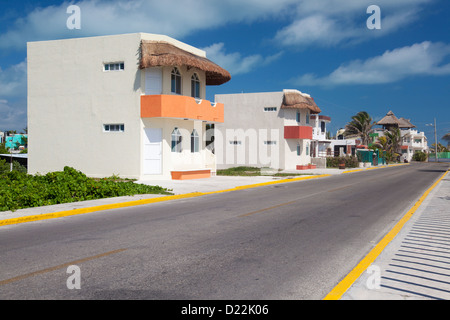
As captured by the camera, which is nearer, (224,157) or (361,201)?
(361,201)

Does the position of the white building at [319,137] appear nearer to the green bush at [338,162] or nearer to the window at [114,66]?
the green bush at [338,162]

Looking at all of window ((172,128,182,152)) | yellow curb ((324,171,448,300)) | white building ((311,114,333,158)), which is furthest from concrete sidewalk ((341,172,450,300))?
white building ((311,114,333,158))

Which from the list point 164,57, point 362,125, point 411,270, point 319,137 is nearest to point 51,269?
point 411,270

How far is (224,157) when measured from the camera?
4456 cm

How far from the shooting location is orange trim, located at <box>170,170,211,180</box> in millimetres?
24641

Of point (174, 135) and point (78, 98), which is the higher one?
point (78, 98)

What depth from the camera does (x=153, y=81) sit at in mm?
23984

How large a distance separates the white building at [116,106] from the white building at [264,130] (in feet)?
53.9

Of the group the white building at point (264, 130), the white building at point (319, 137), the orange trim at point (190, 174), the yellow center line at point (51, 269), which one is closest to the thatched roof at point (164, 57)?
the orange trim at point (190, 174)

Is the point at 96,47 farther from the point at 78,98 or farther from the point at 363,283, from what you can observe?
the point at 363,283

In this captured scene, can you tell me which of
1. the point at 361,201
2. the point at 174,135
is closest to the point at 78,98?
the point at 174,135

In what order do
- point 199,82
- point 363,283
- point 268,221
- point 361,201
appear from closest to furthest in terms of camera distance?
point 363,283, point 268,221, point 361,201, point 199,82

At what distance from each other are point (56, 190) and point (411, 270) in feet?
38.5

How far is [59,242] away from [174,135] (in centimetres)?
1799
